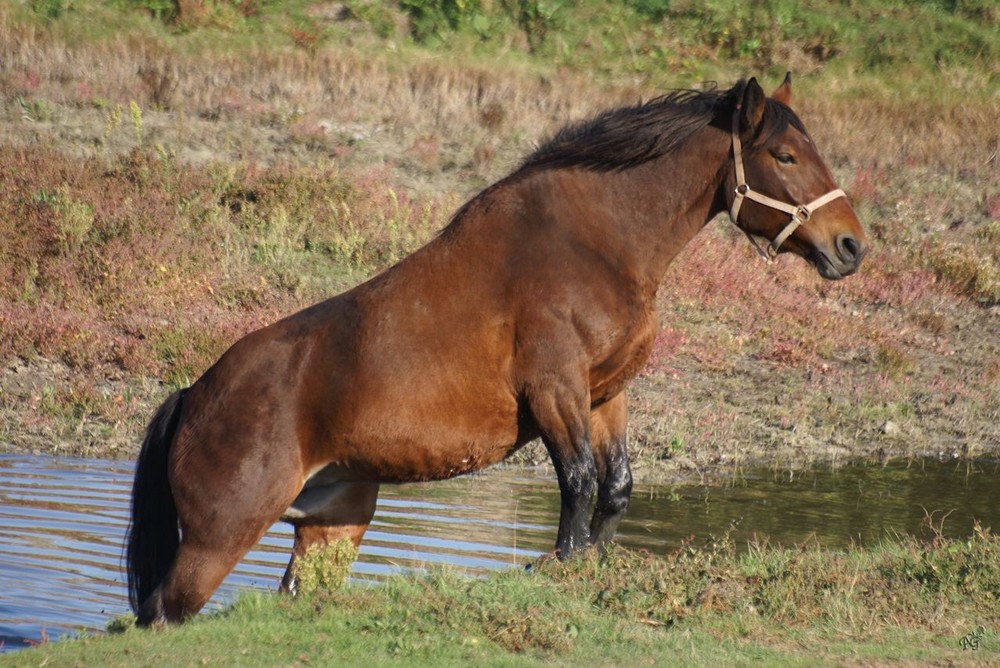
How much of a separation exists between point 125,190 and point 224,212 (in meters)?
1.18

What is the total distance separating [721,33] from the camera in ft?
76.5

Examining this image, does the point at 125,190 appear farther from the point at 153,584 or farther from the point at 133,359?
the point at 153,584

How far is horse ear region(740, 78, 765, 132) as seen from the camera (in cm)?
649

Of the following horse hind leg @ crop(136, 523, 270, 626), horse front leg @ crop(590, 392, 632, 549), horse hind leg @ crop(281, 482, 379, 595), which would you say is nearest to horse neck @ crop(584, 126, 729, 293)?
horse front leg @ crop(590, 392, 632, 549)

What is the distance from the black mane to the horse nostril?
0.60m

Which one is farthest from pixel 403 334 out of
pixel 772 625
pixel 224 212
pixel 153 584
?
pixel 224 212

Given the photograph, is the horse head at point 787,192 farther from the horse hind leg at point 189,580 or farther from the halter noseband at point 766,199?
the horse hind leg at point 189,580

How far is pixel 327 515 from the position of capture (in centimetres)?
690

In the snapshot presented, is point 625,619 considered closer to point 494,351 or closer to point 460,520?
→ point 494,351

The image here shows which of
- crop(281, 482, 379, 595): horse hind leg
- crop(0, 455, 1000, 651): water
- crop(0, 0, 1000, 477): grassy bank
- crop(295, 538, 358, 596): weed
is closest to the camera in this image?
crop(295, 538, 358, 596): weed

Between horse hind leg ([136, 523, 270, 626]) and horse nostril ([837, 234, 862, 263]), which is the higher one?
horse nostril ([837, 234, 862, 263])

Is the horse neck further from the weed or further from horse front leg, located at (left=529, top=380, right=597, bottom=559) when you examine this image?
the weed

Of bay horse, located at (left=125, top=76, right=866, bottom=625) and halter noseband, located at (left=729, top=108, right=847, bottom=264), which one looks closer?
bay horse, located at (left=125, top=76, right=866, bottom=625)

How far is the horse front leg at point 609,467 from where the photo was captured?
6699 mm
